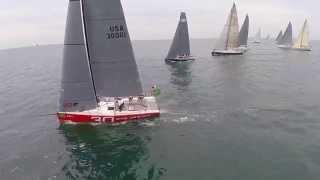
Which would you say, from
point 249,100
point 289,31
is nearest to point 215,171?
point 249,100

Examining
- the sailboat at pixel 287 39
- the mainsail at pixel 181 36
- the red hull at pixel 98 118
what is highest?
the mainsail at pixel 181 36

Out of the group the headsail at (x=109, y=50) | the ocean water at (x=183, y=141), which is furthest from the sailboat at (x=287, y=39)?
the headsail at (x=109, y=50)

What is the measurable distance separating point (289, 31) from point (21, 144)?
139294 millimetres

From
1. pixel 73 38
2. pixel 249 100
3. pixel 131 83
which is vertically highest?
pixel 73 38

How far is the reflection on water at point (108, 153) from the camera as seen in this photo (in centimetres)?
2602

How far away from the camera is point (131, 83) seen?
3684 centimetres

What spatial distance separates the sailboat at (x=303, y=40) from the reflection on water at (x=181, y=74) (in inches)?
2638

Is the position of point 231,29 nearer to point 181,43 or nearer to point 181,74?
point 181,43

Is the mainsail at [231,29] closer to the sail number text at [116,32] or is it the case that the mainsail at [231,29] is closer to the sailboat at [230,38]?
the sailboat at [230,38]

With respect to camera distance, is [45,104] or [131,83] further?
[45,104]

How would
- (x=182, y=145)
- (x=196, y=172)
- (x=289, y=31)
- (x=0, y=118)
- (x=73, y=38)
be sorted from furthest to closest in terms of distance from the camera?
(x=289, y=31), (x=0, y=118), (x=73, y=38), (x=182, y=145), (x=196, y=172)

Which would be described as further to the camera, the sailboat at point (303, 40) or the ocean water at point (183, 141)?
the sailboat at point (303, 40)

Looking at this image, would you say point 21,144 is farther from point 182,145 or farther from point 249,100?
point 249,100

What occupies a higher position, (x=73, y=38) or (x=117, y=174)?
(x=73, y=38)
